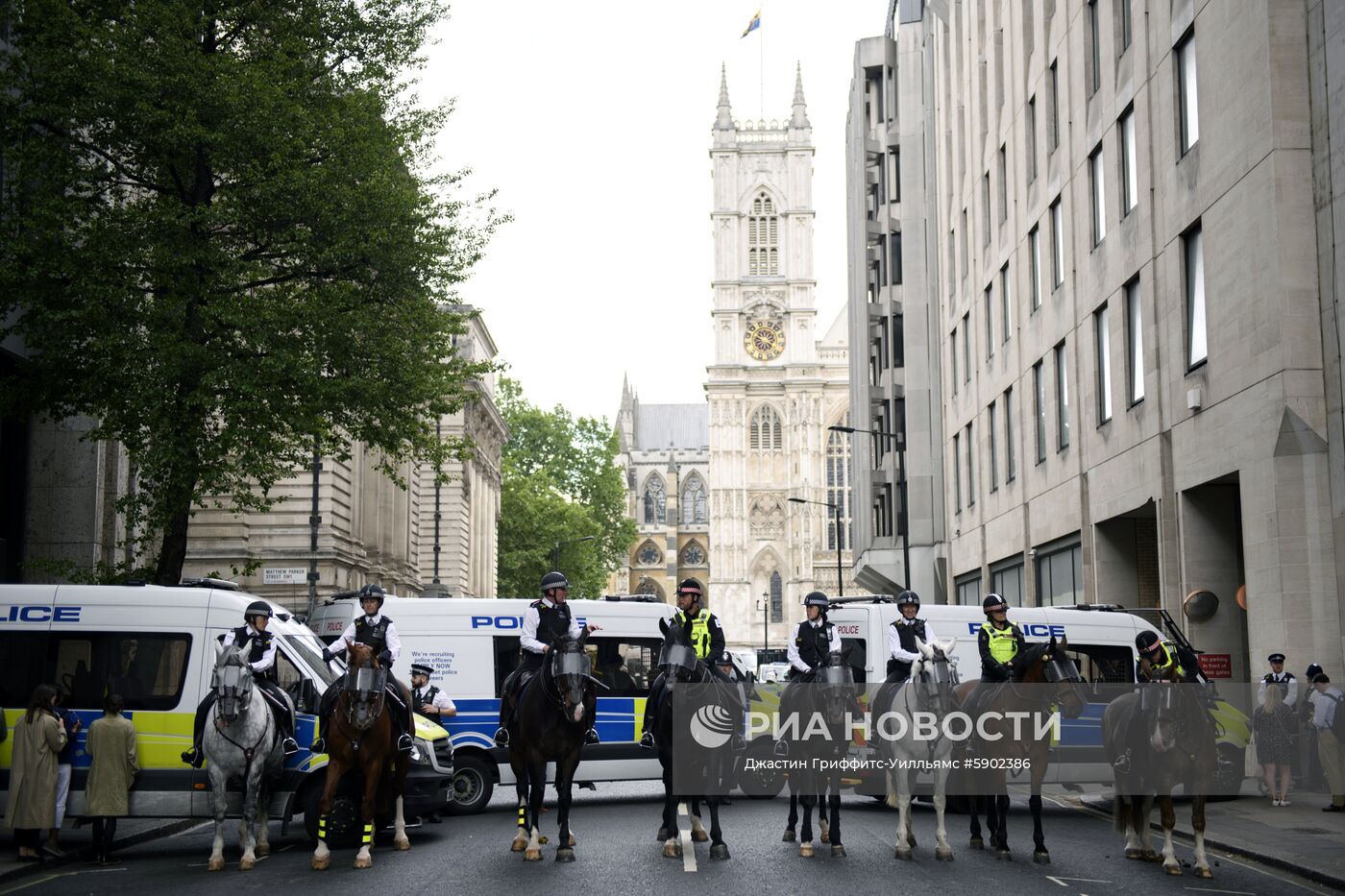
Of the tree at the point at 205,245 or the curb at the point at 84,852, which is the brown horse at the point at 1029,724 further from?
the tree at the point at 205,245

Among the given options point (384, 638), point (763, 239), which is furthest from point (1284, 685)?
point (763, 239)

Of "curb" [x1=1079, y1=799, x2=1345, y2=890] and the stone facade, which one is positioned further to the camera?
the stone facade

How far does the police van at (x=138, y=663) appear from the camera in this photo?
15656 mm

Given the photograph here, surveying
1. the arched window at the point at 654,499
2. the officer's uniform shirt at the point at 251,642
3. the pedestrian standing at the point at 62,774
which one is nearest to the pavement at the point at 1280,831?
the officer's uniform shirt at the point at 251,642

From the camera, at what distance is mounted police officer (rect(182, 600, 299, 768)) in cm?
1406

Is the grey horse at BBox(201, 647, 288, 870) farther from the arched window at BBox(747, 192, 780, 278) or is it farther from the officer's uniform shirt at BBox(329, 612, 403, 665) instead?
the arched window at BBox(747, 192, 780, 278)

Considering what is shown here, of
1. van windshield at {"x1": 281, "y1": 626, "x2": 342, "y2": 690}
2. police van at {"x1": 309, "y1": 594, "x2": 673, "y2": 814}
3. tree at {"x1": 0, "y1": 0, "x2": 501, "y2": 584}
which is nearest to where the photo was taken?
van windshield at {"x1": 281, "y1": 626, "x2": 342, "y2": 690}

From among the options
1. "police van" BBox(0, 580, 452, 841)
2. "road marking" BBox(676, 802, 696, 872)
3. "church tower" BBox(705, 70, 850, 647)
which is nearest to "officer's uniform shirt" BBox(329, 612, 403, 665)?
"police van" BBox(0, 580, 452, 841)

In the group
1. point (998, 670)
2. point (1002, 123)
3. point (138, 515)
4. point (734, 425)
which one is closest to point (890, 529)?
point (1002, 123)

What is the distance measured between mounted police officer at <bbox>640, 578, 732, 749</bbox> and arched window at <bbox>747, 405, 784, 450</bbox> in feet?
427

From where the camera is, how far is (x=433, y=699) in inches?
733

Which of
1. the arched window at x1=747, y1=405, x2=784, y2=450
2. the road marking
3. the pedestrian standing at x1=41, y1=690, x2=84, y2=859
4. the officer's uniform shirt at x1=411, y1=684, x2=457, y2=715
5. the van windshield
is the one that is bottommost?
the road marking

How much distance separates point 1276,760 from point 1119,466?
925 cm

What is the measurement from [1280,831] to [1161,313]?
11.3 m
